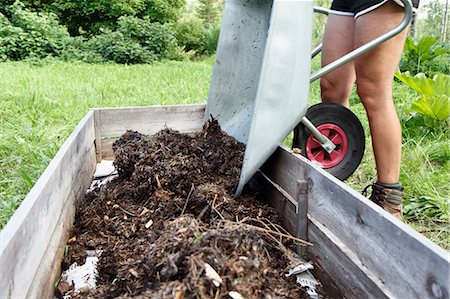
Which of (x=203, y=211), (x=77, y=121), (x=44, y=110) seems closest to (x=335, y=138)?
(x=203, y=211)

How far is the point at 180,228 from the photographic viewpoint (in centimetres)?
139

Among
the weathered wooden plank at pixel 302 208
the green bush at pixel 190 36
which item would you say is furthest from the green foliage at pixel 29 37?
the weathered wooden plank at pixel 302 208

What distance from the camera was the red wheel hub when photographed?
91.5 inches

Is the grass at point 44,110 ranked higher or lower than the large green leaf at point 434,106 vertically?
lower

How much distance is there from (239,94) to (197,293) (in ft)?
5.73

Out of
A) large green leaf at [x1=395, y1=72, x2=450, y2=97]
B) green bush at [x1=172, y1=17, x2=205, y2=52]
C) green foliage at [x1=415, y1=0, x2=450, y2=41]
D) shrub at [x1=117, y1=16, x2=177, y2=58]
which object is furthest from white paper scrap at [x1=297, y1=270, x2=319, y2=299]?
green bush at [x1=172, y1=17, x2=205, y2=52]

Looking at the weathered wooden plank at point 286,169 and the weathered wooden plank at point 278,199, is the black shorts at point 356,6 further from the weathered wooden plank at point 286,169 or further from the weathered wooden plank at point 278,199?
the weathered wooden plank at point 278,199

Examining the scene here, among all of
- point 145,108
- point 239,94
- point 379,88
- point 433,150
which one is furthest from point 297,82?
point 433,150

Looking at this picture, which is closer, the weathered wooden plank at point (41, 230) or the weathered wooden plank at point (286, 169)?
the weathered wooden plank at point (41, 230)

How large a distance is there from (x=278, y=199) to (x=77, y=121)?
2.30 meters

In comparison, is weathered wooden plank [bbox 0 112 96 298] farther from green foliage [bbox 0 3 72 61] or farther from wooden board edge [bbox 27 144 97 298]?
green foliage [bbox 0 3 72 61]

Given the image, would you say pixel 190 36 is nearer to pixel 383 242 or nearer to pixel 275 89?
pixel 275 89

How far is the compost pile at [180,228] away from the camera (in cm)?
117

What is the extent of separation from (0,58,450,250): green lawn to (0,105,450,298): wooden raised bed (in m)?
0.56
